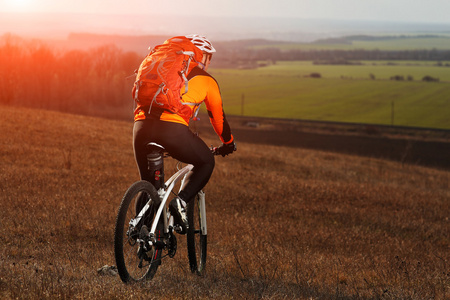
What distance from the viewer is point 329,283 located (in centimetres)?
652

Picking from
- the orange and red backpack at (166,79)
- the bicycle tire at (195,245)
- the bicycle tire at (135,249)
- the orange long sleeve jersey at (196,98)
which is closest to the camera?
the bicycle tire at (135,249)

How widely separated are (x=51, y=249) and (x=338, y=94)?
5398 inches

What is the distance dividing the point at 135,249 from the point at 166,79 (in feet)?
5.79

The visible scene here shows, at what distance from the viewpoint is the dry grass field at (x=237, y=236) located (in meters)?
5.26

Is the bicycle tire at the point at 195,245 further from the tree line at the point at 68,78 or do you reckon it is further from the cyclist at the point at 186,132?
the tree line at the point at 68,78

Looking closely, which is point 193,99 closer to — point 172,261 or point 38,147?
point 172,261

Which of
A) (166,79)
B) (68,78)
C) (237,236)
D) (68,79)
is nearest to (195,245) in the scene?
(166,79)

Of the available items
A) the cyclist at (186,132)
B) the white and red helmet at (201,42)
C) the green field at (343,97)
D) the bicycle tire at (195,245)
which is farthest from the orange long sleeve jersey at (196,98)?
the green field at (343,97)

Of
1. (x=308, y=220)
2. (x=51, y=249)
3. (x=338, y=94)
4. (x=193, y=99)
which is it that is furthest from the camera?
(x=338, y=94)

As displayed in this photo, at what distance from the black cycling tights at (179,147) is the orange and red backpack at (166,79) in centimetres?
17

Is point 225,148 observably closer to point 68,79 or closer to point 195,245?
point 195,245

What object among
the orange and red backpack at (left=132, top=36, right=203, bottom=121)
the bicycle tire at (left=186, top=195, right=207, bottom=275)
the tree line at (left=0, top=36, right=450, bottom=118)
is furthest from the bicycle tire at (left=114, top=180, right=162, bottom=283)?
the tree line at (left=0, top=36, right=450, bottom=118)

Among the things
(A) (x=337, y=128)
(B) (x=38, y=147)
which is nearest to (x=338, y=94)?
(A) (x=337, y=128)

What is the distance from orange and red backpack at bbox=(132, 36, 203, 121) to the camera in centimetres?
512
